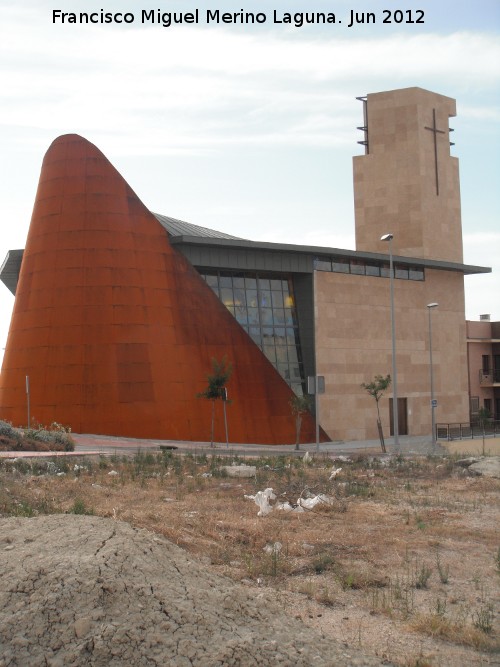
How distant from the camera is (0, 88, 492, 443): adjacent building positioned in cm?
3512

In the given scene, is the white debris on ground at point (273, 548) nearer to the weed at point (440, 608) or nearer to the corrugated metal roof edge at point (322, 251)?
the weed at point (440, 608)

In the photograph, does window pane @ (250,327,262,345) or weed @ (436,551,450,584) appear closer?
weed @ (436,551,450,584)

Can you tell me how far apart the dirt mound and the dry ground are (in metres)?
0.73

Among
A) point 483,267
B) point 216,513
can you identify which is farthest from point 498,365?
point 216,513

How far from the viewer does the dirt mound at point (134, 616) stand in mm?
6781

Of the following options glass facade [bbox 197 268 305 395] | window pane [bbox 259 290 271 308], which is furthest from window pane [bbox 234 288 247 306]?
window pane [bbox 259 290 271 308]

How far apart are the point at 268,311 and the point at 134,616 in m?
33.6

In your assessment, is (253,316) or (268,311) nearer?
(253,316)

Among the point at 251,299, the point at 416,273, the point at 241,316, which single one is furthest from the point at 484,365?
the point at 241,316

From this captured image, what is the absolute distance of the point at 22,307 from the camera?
123 feet

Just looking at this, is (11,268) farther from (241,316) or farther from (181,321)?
(241,316)

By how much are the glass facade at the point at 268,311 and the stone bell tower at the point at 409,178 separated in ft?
35.0

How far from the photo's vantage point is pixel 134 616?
7.22m

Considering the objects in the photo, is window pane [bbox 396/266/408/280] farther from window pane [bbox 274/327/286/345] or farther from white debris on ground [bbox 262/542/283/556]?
white debris on ground [bbox 262/542/283/556]
